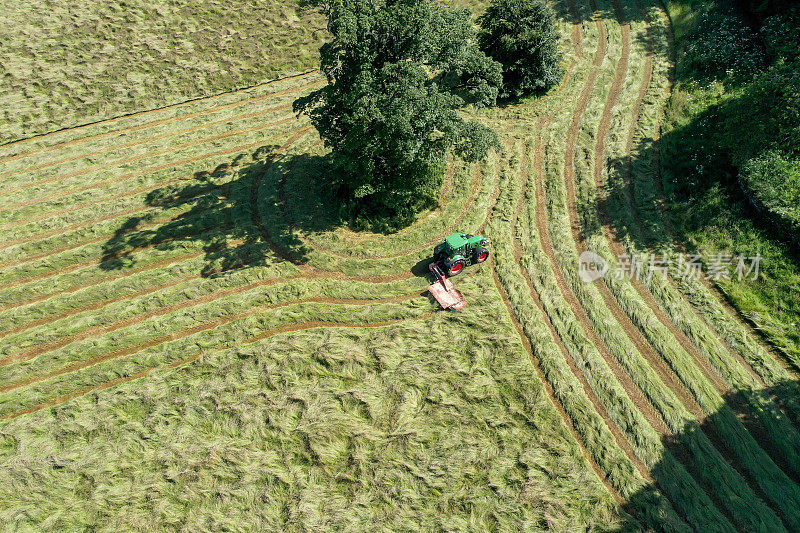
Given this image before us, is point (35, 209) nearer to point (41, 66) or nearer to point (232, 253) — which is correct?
point (232, 253)

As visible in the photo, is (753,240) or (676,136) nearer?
(753,240)

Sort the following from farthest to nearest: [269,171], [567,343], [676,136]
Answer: [269,171], [676,136], [567,343]

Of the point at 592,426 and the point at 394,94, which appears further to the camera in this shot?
the point at 394,94

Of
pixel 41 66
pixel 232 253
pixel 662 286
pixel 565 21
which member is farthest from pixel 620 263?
pixel 41 66

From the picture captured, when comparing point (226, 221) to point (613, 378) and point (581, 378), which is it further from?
point (613, 378)

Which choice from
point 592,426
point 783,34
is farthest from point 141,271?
point 783,34

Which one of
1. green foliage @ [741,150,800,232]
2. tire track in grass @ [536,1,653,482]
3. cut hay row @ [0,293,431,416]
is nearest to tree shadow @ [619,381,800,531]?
tire track in grass @ [536,1,653,482]

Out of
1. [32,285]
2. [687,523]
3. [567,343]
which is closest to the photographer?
[687,523]

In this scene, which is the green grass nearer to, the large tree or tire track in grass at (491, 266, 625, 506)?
the large tree
